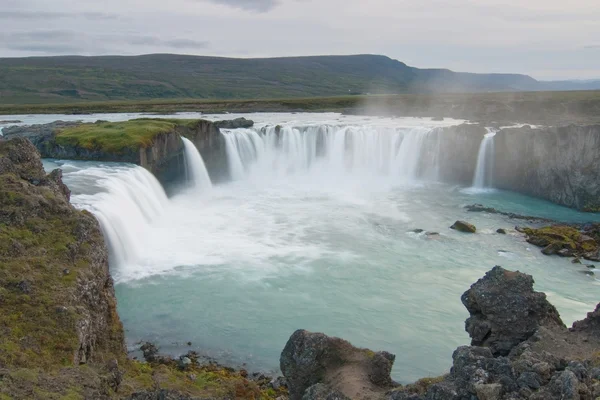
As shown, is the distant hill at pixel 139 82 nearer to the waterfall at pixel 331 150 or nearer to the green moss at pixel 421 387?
the waterfall at pixel 331 150

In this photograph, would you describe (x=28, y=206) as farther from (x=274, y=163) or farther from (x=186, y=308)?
(x=274, y=163)

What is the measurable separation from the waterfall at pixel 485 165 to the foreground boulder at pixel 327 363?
36.0 meters

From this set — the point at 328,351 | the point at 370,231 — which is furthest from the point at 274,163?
the point at 328,351

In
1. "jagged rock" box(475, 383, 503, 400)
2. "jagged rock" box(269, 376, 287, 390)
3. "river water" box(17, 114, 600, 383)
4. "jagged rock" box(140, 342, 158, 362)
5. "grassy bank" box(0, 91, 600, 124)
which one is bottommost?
"jagged rock" box(269, 376, 287, 390)

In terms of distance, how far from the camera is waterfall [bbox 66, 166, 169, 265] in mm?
22625

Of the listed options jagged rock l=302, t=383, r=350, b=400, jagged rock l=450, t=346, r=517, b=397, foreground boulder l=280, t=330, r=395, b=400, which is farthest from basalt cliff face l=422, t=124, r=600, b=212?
jagged rock l=302, t=383, r=350, b=400

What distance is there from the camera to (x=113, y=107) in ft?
283

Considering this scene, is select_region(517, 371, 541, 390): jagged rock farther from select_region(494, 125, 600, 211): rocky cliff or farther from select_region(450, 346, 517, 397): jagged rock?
select_region(494, 125, 600, 211): rocky cliff

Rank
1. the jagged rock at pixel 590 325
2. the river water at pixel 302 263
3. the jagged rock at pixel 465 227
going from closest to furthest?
the jagged rock at pixel 590 325, the river water at pixel 302 263, the jagged rock at pixel 465 227

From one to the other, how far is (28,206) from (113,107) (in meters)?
77.2

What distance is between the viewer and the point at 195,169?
41.5 meters

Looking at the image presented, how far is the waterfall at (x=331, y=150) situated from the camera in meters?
47.7

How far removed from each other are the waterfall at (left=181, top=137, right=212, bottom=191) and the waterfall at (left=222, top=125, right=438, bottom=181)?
5.52 m

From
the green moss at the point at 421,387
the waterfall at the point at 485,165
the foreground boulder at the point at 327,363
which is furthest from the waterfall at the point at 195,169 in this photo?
the green moss at the point at 421,387
